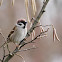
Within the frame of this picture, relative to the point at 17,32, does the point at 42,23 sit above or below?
below

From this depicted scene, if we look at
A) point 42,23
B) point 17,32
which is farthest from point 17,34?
point 42,23

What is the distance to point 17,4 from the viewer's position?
5223mm

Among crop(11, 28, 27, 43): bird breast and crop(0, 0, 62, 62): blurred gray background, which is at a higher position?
crop(11, 28, 27, 43): bird breast

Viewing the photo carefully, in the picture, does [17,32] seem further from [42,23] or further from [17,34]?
[42,23]

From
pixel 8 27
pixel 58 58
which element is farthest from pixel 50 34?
pixel 8 27

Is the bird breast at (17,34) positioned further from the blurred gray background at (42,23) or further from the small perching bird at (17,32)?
the blurred gray background at (42,23)

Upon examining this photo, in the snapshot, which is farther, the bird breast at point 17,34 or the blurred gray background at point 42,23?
the blurred gray background at point 42,23

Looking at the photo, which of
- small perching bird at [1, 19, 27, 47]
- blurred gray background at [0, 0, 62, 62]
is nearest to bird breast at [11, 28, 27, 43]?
small perching bird at [1, 19, 27, 47]

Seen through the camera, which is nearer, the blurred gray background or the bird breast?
the bird breast

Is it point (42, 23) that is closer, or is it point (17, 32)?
point (17, 32)

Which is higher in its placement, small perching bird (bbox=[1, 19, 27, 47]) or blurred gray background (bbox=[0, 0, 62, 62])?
small perching bird (bbox=[1, 19, 27, 47])

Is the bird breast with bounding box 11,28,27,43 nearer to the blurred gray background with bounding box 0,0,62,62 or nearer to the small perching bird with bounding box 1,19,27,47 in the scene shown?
the small perching bird with bounding box 1,19,27,47

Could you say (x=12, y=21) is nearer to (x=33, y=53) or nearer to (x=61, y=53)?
(x=33, y=53)

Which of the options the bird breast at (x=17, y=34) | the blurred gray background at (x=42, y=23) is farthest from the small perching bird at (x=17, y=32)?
the blurred gray background at (x=42, y=23)
